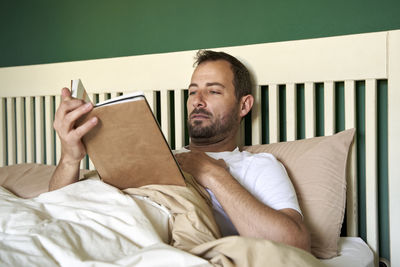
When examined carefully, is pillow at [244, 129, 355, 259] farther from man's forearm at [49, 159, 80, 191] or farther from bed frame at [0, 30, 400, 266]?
man's forearm at [49, 159, 80, 191]

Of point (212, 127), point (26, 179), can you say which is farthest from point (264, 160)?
point (26, 179)

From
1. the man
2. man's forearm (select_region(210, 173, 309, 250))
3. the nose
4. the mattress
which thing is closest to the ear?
the man

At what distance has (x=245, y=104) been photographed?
1428 mm

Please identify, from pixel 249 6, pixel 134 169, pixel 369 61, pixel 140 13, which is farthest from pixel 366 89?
pixel 140 13

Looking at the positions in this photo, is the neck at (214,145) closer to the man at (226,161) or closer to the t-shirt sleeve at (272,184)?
the man at (226,161)

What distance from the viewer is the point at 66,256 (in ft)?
2.40

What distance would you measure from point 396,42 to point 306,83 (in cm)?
30

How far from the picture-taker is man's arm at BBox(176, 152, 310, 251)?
98 centimetres

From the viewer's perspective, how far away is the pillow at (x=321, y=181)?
1160 mm

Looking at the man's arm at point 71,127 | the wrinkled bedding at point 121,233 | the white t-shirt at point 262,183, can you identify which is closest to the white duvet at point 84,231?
the wrinkled bedding at point 121,233

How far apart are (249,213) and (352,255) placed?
14.8 inches

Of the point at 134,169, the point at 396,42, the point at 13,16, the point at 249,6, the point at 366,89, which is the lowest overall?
the point at 134,169

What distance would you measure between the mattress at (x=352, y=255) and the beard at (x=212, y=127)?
514 millimetres

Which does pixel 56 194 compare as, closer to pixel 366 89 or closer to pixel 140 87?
pixel 140 87
